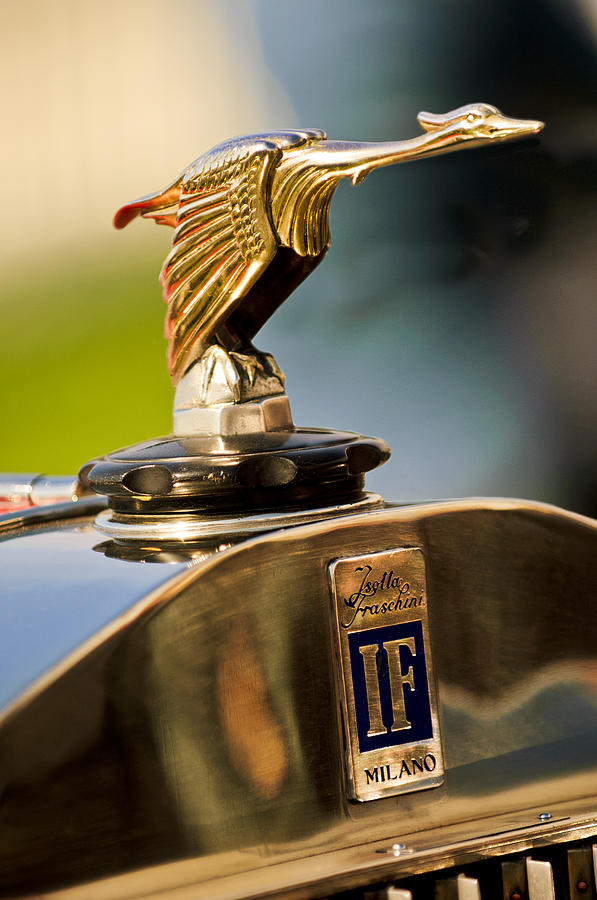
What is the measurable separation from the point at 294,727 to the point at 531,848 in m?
0.22

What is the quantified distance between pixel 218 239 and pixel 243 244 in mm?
24

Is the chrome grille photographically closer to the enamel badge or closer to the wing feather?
the enamel badge

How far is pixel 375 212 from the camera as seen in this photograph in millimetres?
2080

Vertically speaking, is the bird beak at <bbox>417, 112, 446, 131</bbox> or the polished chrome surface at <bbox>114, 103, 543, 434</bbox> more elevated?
the bird beak at <bbox>417, 112, 446, 131</bbox>

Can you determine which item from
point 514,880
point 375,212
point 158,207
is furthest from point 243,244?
point 375,212

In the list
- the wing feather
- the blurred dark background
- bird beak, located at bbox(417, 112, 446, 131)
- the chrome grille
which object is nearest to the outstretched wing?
the wing feather

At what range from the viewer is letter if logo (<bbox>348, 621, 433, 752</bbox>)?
76cm

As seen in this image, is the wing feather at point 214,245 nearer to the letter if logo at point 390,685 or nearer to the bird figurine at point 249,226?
the bird figurine at point 249,226

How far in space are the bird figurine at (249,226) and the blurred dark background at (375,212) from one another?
103 centimetres

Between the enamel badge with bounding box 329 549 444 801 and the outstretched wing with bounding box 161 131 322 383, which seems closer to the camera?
the enamel badge with bounding box 329 549 444 801

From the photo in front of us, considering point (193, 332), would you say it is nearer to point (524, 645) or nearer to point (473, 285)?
point (524, 645)

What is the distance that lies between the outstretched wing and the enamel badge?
0.86 feet

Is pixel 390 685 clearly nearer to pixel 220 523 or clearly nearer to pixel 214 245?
pixel 220 523

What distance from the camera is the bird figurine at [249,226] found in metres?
0.85
